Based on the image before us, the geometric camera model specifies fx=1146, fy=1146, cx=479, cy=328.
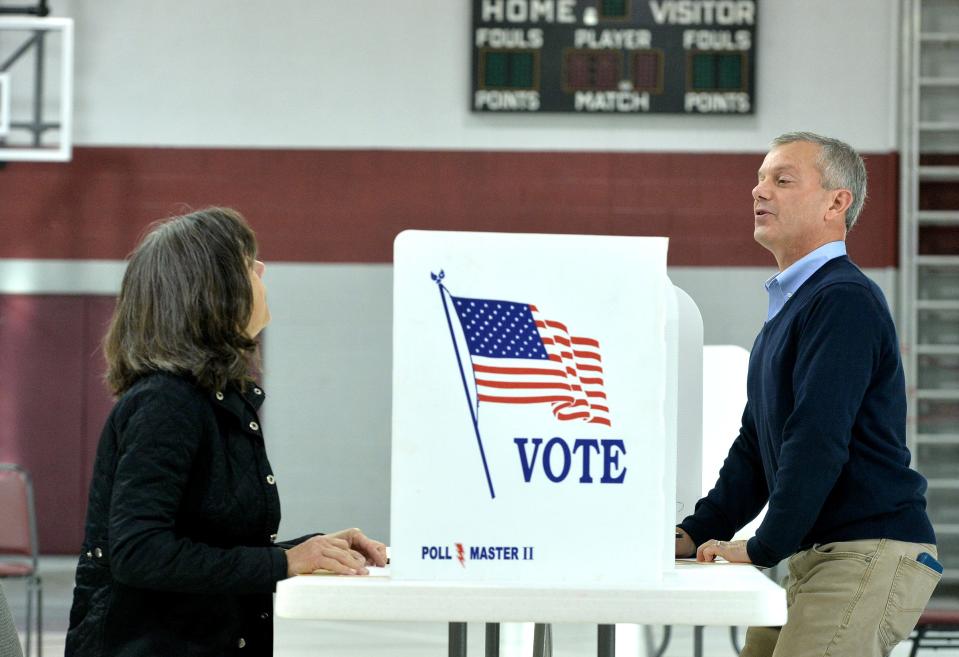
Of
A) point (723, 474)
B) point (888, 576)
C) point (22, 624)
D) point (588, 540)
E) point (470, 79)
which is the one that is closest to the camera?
point (588, 540)

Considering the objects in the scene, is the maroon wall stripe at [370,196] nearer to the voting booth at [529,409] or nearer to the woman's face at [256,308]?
the woman's face at [256,308]

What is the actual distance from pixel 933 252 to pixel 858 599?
208 inches

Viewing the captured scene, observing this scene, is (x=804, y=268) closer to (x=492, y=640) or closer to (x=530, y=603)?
(x=492, y=640)

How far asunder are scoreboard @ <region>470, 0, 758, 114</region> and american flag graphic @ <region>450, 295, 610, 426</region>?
531 cm

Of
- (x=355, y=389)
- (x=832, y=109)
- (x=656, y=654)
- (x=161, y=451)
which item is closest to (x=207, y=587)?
(x=161, y=451)

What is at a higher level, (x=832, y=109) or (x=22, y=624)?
(x=832, y=109)

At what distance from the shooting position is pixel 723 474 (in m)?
2.08

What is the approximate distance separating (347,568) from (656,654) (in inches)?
138

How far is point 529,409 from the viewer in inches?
51.8

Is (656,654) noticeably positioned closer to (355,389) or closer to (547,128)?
(355,389)

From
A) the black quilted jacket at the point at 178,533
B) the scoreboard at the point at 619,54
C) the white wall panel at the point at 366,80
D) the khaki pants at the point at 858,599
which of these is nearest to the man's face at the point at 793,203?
the khaki pants at the point at 858,599

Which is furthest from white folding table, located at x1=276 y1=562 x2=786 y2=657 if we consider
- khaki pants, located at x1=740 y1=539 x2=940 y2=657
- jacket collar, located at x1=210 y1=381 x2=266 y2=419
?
khaki pants, located at x1=740 y1=539 x2=940 y2=657

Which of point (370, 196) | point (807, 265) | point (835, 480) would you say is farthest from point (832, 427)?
point (370, 196)

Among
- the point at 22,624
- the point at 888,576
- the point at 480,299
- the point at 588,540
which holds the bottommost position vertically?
the point at 22,624
